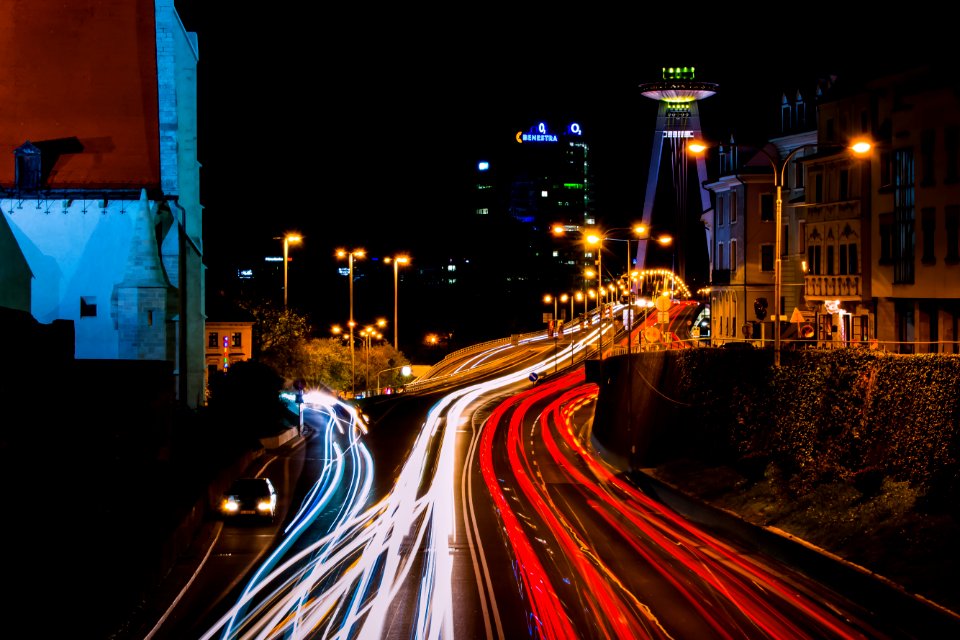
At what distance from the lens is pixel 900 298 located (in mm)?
35875

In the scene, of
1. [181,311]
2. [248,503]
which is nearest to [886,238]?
[248,503]

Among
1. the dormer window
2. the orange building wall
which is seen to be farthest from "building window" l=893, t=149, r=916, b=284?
the dormer window

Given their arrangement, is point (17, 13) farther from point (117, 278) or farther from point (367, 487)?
point (367, 487)

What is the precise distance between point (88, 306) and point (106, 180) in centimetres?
629

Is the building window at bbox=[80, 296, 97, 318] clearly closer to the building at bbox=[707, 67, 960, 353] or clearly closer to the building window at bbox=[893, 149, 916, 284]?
the building at bbox=[707, 67, 960, 353]

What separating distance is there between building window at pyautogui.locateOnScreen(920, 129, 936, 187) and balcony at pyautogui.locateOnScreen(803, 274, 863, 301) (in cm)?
632

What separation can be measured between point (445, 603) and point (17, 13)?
4673 centimetres

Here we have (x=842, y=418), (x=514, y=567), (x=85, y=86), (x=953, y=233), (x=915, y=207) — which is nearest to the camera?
(x=514, y=567)

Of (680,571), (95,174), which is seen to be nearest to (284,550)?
(680,571)

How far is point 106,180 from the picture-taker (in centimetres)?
5150

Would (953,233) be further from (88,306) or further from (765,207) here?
(88,306)

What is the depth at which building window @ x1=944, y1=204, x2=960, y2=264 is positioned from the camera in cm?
3178

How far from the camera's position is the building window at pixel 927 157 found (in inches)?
1297

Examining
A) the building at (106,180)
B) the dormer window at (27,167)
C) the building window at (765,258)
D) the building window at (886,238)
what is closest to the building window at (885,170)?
the building window at (886,238)
